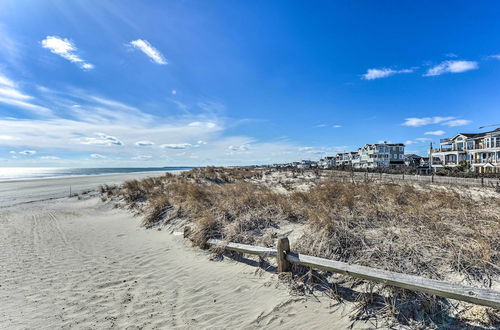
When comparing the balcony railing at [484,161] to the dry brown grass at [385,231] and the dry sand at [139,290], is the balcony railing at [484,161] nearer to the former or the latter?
the dry brown grass at [385,231]

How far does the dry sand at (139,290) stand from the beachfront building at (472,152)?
167 ft

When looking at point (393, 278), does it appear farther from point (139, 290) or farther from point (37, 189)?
point (37, 189)

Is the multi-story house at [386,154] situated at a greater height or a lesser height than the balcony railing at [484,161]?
greater

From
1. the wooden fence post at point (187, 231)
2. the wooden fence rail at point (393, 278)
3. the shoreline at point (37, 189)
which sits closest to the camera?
the wooden fence rail at point (393, 278)

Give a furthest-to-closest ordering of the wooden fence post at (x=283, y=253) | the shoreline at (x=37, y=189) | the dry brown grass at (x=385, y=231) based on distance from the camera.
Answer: the shoreline at (x=37, y=189)
the wooden fence post at (x=283, y=253)
the dry brown grass at (x=385, y=231)

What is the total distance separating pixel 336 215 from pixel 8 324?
24.2ft

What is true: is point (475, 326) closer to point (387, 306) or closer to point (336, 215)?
point (387, 306)

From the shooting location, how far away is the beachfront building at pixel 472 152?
43.2 metres

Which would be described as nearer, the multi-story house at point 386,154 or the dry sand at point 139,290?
the dry sand at point 139,290

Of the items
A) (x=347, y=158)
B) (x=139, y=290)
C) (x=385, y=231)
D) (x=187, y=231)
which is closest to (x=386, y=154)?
(x=347, y=158)

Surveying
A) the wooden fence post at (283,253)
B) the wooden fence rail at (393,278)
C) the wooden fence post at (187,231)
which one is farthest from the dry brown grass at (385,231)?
the wooden fence post at (283,253)

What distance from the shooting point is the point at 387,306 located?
3748mm

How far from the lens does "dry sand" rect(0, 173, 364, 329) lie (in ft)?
12.9

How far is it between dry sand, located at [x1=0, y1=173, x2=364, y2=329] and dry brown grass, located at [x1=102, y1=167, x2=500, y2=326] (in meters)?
0.93
